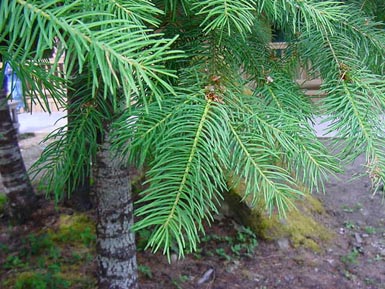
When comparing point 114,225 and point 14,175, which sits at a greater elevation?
point 114,225

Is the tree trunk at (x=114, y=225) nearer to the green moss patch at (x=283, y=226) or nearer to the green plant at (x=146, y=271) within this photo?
the green plant at (x=146, y=271)

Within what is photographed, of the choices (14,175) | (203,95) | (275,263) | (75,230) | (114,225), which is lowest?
(275,263)

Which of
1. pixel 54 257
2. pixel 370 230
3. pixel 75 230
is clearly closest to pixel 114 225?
pixel 54 257

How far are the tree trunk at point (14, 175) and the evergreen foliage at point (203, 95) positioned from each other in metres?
2.15

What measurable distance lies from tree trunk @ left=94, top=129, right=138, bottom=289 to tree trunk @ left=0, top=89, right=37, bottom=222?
1.44m

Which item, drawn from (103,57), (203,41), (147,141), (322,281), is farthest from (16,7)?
(322,281)

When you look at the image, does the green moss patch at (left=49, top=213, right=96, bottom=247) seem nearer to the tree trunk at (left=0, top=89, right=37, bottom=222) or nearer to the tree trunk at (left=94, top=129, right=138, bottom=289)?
the tree trunk at (left=0, top=89, right=37, bottom=222)

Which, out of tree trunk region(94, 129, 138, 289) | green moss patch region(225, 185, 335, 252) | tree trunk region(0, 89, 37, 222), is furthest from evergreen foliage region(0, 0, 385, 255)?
tree trunk region(0, 89, 37, 222)

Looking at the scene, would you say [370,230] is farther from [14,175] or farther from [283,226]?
[14,175]

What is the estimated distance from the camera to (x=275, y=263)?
8.79ft

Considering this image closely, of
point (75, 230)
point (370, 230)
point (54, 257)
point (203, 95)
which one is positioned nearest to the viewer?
point (203, 95)

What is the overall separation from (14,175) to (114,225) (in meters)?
1.64

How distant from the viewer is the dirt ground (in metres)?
2.46

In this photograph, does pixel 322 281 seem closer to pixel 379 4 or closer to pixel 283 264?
pixel 283 264
